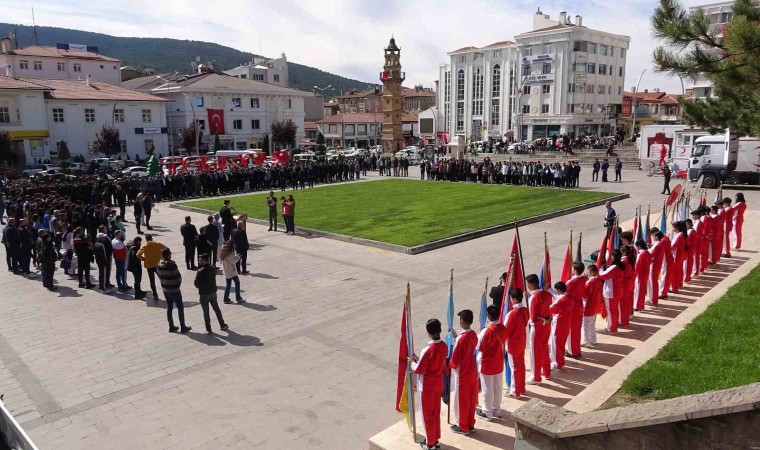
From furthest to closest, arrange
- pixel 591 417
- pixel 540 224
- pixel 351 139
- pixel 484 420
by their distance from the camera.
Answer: pixel 351 139 < pixel 540 224 < pixel 484 420 < pixel 591 417

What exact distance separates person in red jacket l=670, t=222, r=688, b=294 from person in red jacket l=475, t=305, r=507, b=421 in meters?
6.18

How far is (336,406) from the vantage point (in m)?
7.65

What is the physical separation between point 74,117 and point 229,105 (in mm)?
16151

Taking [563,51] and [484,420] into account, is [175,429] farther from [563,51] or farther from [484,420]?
[563,51]

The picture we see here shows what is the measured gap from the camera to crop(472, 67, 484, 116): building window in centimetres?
8350

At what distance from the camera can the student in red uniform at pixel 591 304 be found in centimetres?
864

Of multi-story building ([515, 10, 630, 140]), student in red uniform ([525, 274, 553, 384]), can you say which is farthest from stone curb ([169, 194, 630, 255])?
multi-story building ([515, 10, 630, 140])

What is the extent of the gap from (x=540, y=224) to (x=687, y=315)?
36.5 ft

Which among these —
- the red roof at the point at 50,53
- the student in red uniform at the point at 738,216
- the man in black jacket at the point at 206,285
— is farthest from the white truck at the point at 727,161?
the red roof at the point at 50,53

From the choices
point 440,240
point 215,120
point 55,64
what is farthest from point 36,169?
point 440,240

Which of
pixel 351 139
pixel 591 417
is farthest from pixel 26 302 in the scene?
pixel 351 139

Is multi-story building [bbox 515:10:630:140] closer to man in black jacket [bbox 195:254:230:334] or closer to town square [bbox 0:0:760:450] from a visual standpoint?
town square [bbox 0:0:760:450]

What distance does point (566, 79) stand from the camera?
7231 centimetres

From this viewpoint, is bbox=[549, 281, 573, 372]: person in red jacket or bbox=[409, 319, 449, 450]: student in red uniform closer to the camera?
bbox=[409, 319, 449, 450]: student in red uniform
